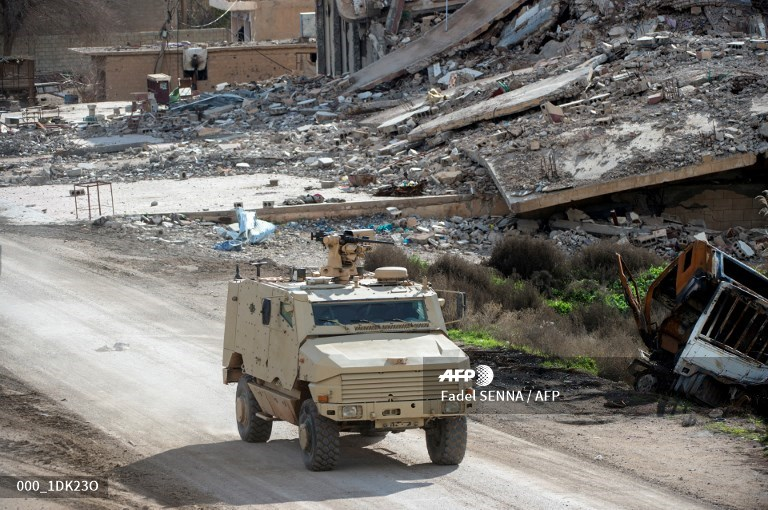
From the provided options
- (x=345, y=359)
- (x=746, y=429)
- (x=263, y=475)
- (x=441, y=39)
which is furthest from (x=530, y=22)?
(x=263, y=475)

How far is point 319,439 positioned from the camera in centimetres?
1166

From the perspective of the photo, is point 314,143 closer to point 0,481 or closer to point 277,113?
point 277,113

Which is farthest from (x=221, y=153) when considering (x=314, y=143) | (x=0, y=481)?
(x=0, y=481)

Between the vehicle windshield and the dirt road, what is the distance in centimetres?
148

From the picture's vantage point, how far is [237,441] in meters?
13.6

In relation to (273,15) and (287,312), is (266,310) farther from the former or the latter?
(273,15)

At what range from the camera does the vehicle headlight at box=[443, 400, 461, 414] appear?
11641 mm

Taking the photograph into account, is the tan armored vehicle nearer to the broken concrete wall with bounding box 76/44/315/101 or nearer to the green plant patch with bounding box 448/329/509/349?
the green plant patch with bounding box 448/329/509/349

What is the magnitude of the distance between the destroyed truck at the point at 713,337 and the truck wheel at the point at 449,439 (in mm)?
4676

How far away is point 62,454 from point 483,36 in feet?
102

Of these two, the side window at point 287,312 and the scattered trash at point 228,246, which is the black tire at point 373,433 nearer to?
the side window at point 287,312

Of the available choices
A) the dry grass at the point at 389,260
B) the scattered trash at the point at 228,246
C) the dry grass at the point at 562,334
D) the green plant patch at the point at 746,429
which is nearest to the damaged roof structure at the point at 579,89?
the dry grass at the point at 389,260

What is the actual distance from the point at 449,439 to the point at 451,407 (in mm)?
472

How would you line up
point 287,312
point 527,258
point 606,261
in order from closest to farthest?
point 287,312
point 527,258
point 606,261
